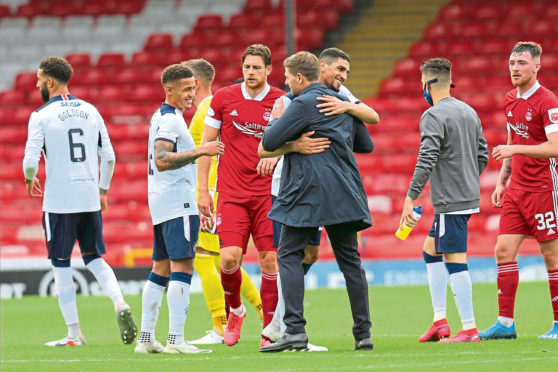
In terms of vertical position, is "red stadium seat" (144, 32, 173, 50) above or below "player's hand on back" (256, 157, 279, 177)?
above

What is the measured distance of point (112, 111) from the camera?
71.7ft

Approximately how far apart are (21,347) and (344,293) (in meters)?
6.44

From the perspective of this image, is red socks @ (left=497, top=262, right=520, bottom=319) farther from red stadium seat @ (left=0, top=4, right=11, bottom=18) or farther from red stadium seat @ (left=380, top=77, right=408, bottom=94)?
red stadium seat @ (left=0, top=4, right=11, bottom=18)

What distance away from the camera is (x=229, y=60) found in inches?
875

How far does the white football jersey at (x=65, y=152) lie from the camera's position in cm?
848

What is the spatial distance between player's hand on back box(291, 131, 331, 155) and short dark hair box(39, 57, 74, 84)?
266cm

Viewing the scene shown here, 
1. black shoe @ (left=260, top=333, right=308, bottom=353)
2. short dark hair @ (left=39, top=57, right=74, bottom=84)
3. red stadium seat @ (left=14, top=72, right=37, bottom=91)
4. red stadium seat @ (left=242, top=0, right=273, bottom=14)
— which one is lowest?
black shoe @ (left=260, top=333, right=308, bottom=353)

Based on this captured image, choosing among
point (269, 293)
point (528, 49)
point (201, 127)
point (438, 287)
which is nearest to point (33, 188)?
point (201, 127)

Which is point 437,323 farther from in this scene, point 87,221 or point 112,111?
point 112,111

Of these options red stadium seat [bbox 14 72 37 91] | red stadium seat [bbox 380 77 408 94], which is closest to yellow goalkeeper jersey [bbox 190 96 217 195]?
red stadium seat [bbox 380 77 408 94]

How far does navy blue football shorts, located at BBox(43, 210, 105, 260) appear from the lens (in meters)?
8.48

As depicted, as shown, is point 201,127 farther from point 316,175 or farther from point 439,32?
point 439,32

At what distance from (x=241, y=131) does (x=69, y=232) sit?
173cm

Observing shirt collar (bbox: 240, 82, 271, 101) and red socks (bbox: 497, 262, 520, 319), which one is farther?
shirt collar (bbox: 240, 82, 271, 101)
